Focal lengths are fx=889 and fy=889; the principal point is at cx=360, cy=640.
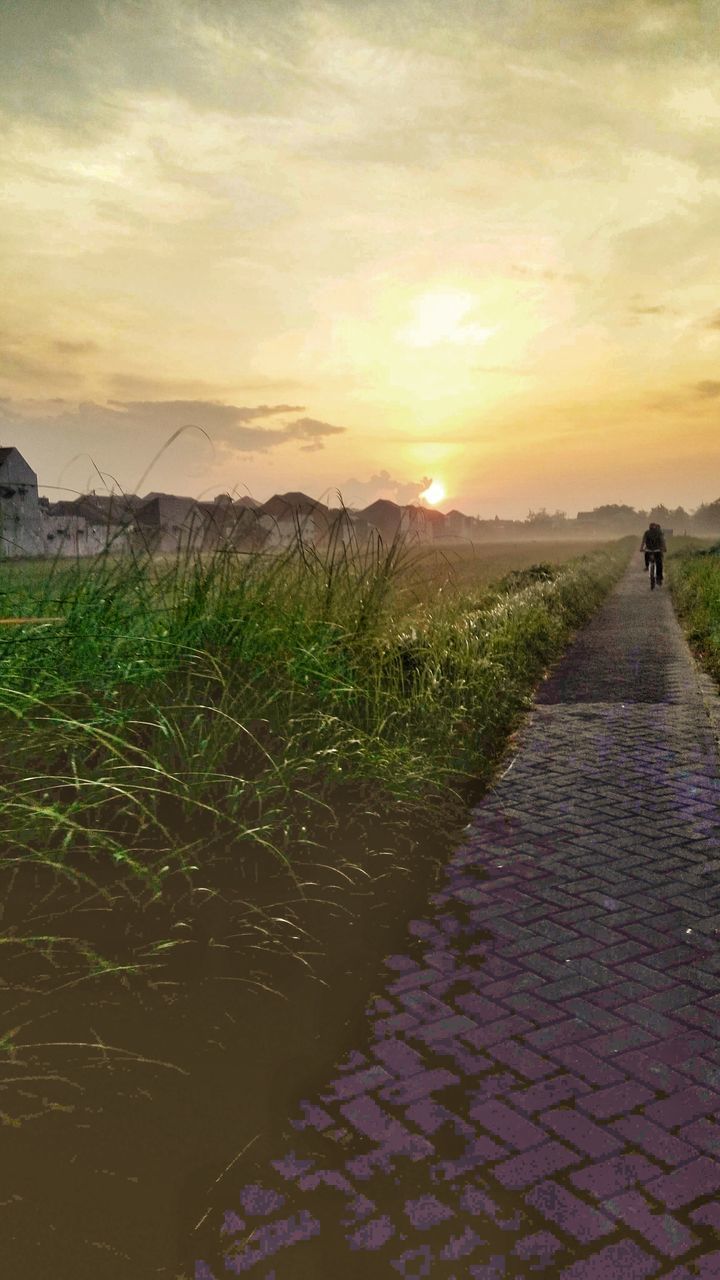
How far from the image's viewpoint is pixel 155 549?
633 centimetres

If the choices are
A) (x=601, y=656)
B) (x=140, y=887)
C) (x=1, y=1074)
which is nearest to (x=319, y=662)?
(x=140, y=887)

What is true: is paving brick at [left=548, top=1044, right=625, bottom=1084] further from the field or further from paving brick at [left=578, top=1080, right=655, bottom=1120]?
the field

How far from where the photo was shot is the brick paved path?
217 cm

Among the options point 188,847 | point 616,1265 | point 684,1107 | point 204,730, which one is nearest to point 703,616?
point 204,730

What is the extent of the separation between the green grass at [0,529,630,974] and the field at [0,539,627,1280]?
18 mm

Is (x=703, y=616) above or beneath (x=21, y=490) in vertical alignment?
beneath

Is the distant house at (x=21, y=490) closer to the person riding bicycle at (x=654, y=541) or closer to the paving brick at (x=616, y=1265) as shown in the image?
the person riding bicycle at (x=654, y=541)

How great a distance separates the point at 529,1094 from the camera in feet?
8.95

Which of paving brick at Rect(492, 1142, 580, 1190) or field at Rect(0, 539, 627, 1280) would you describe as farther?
field at Rect(0, 539, 627, 1280)

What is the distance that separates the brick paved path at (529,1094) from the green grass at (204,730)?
852 millimetres

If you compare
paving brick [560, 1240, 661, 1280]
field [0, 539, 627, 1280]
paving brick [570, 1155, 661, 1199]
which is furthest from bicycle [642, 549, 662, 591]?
paving brick [560, 1240, 661, 1280]

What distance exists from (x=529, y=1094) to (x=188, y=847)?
1648 mm

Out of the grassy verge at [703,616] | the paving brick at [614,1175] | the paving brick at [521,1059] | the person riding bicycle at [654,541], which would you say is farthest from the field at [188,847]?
the person riding bicycle at [654,541]

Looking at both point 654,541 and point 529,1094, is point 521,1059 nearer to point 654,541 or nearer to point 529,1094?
point 529,1094
